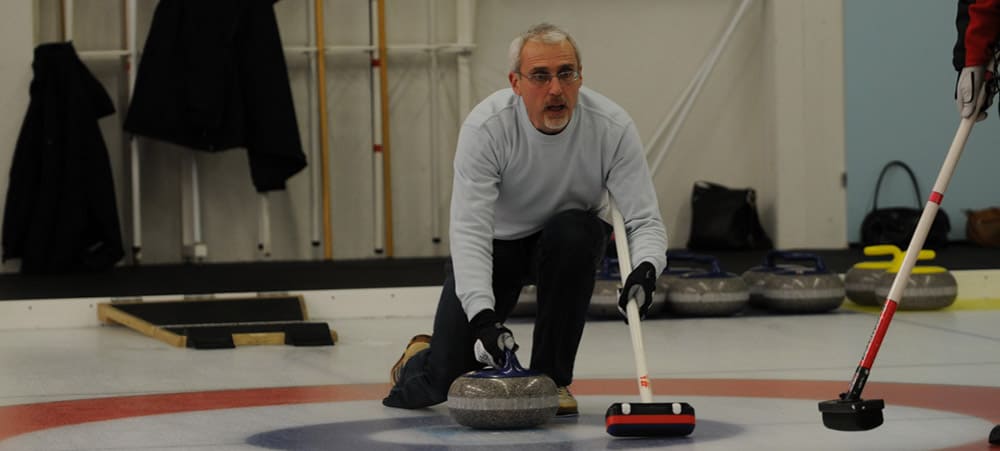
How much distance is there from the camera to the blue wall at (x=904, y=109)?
779 centimetres

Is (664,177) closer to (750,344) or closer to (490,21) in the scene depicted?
(490,21)

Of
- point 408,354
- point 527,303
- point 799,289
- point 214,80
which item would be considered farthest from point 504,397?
point 214,80

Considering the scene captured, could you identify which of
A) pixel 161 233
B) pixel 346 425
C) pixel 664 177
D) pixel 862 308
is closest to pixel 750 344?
pixel 862 308

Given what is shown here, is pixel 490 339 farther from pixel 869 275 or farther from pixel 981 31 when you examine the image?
pixel 869 275

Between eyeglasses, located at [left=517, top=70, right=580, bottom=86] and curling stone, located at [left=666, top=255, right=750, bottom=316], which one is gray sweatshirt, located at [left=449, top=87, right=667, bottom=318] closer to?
eyeglasses, located at [left=517, top=70, right=580, bottom=86]

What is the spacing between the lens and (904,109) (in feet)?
25.8

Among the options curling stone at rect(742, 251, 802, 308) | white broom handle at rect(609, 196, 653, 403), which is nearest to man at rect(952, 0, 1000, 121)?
white broom handle at rect(609, 196, 653, 403)

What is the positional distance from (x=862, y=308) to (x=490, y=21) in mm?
2841

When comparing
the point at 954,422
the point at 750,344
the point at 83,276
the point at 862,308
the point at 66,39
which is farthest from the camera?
the point at 66,39

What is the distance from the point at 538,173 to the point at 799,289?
2775 millimetres

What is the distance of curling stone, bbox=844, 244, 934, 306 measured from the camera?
18.9 feet

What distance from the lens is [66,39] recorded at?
736 centimetres

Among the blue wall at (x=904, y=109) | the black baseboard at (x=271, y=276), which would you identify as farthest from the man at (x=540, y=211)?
the blue wall at (x=904, y=109)

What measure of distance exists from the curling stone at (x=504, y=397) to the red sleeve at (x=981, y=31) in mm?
1089
